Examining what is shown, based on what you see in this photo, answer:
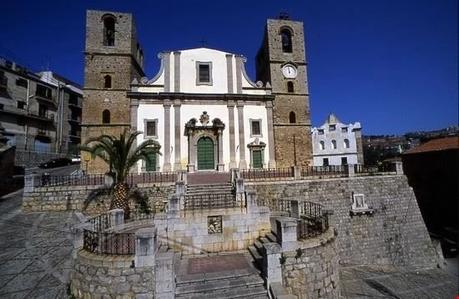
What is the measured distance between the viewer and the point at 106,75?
21.9 meters

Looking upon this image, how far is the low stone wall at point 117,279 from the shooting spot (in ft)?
23.0

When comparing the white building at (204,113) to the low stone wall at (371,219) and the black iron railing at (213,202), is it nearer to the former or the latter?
the low stone wall at (371,219)

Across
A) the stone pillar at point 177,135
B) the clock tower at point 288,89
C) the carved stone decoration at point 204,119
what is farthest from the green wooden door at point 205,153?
the clock tower at point 288,89

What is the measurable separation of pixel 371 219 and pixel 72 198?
54.2 feet

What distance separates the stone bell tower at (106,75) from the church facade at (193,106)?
0.07 meters

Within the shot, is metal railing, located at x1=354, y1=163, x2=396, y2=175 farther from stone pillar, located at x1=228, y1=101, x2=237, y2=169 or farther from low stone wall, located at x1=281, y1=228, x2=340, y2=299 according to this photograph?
low stone wall, located at x1=281, y1=228, x2=340, y2=299

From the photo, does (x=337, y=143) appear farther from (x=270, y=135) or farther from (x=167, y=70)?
(x=167, y=70)

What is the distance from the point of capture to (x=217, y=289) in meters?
7.17

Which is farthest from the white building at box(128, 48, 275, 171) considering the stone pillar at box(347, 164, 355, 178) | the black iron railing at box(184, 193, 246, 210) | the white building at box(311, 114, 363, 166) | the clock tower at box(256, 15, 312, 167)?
the white building at box(311, 114, 363, 166)

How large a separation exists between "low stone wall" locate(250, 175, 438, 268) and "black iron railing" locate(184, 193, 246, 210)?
8.49 feet

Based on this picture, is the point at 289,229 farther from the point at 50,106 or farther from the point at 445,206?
the point at 50,106

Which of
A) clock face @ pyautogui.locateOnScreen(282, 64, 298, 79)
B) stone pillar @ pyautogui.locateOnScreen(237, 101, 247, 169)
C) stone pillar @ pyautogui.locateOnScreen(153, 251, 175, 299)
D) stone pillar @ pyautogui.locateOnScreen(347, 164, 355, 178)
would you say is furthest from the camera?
clock face @ pyautogui.locateOnScreen(282, 64, 298, 79)

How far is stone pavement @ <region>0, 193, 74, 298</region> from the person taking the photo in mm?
7254

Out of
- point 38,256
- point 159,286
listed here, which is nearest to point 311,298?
point 159,286
